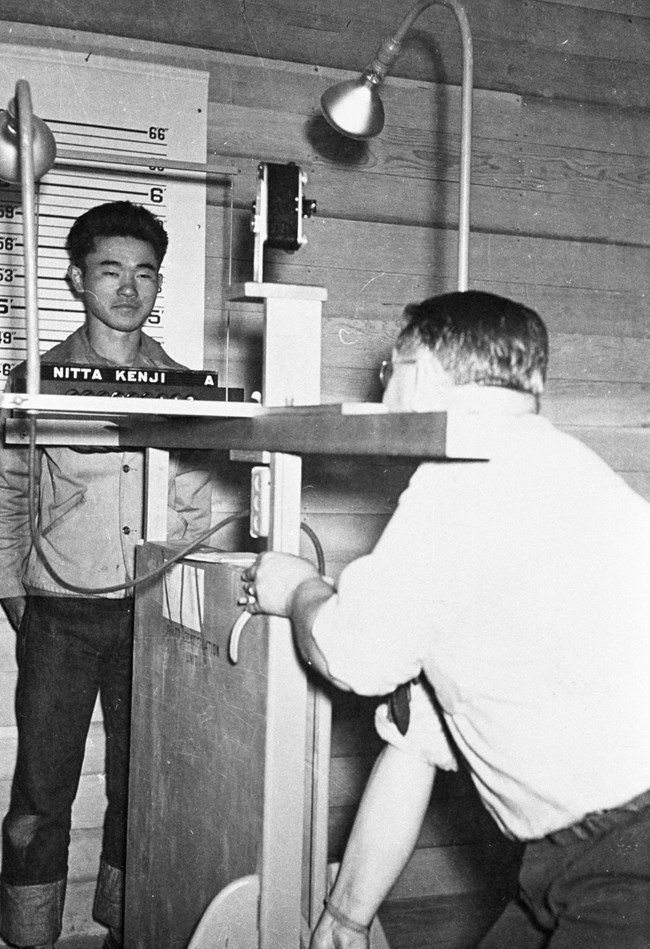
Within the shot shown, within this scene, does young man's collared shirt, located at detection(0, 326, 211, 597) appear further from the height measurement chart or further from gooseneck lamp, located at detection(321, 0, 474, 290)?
gooseneck lamp, located at detection(321, 0, 474, 290)

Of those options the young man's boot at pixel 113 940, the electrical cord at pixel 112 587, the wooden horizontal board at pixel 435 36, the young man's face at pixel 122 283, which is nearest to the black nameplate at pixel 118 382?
the electrical cord at pixel 112 587

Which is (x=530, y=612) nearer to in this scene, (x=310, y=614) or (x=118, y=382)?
(x=310, y=614)

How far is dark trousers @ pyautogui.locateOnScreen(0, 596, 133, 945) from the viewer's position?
2234 mm

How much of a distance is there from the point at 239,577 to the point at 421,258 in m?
1.40

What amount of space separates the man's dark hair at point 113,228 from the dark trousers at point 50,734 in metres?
0.72

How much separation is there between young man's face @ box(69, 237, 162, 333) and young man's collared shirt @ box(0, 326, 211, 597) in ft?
0.21

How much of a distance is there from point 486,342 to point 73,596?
1.34m

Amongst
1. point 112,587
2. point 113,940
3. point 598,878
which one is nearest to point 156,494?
point 112,587

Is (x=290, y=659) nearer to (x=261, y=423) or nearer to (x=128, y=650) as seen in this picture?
(x=261, y=423)

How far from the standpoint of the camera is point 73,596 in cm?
224

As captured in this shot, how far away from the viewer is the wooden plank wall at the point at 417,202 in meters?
2.46

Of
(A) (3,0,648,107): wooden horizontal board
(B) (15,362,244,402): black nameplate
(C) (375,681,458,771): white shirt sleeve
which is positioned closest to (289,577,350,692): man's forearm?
(C) (375,681,458,771): white shirt sleeve

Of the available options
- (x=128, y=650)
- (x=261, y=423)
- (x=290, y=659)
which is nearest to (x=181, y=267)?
(x=128, y=650)

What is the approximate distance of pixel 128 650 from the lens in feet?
7.44
